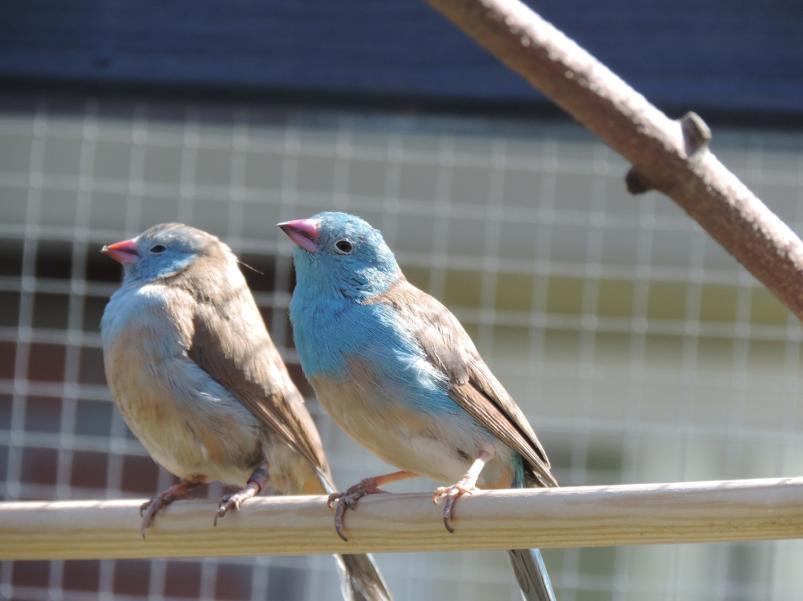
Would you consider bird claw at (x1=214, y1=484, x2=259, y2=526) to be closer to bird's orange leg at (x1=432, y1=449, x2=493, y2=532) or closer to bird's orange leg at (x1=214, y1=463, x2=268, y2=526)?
bird's orange leg at (x1=214, y1=463, x2=268, y2=526)

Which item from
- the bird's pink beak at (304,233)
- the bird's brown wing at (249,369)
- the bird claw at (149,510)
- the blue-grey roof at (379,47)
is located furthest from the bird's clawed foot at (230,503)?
the blue-grey roof at (379,47)

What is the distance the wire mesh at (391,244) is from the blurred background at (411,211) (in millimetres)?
22

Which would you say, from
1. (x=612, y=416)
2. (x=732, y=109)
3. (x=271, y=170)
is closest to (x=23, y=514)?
(x=732, y=109)

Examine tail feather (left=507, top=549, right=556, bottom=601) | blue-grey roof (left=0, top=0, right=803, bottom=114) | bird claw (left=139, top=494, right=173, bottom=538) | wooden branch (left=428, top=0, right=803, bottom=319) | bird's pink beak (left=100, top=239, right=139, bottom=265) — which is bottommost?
tail feather (left=507, top=549, right=556, bottom=601)

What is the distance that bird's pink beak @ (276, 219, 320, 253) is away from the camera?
2709 millimetres

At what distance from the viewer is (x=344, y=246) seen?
Answer: 276 centimetres

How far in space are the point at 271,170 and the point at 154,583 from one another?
1970 millimetres

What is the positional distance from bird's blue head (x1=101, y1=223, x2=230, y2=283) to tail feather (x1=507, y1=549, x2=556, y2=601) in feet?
3.56

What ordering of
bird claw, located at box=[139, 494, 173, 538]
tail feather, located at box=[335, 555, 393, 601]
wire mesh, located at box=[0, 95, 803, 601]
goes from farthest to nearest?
wire mesh, located at box=[0, 95, 803, 601], tail feather, located at box=[335, 555, 393, 601], bird claw, located at box=[139, 494, 173, 538]

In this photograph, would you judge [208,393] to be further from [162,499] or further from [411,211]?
[411,211]

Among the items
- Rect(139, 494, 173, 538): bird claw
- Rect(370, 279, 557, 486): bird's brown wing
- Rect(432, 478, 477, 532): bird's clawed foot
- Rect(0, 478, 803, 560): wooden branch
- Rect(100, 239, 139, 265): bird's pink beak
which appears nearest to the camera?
Rect(0, 478, 803, 560): wooden branch

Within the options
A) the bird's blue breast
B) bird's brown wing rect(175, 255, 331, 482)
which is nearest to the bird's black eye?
the bird's blue breast

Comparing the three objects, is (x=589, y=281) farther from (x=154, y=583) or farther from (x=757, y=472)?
(x=757, y=472)

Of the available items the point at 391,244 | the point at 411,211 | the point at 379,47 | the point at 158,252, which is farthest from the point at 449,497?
the point at 391,244
